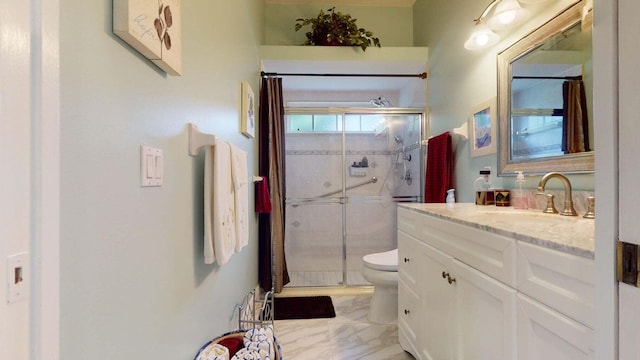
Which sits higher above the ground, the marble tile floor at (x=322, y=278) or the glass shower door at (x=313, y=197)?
the glass shower door at (x=313, y=197)

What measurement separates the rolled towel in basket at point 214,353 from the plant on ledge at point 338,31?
247 centimetres

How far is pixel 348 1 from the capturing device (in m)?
2.88

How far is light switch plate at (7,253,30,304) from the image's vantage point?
15.2 inches

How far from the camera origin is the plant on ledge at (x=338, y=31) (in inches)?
105

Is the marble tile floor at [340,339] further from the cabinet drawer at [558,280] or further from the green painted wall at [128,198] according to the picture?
the cabinet drawer at [558,280]

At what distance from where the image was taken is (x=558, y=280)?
719 mm

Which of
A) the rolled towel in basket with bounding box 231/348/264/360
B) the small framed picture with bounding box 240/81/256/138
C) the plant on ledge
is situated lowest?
the rolled towel in basket with bounding box 231/348/264/360

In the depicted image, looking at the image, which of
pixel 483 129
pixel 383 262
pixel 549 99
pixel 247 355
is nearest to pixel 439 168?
pixel 483 129

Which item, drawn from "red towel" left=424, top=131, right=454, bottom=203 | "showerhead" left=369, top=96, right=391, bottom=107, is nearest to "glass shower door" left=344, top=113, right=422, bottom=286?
"showerhead" left=369, top=96, right=391, bottom=107

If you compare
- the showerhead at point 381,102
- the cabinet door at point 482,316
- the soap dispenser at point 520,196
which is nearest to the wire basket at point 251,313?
the cabinet door at point 482,316

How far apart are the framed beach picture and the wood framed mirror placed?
1.50 m

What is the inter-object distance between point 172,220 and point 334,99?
126 inches

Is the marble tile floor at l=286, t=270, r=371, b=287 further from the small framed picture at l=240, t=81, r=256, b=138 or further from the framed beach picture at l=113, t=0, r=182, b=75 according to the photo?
the framed beach picture at l=113, t=0, r=182, b=75

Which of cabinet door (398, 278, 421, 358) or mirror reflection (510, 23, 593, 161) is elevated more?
mirror reflection (510, 23, 593, 161)
